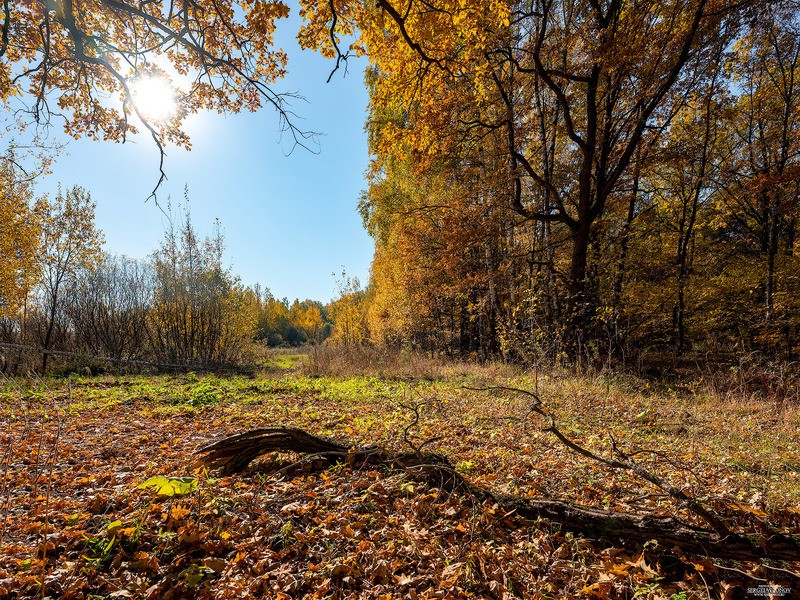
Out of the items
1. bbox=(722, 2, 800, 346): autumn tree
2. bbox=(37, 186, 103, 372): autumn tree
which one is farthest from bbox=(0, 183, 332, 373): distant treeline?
bbox=(722, 2, 800, 346): autumn tree

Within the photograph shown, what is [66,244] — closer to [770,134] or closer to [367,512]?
[367,512]

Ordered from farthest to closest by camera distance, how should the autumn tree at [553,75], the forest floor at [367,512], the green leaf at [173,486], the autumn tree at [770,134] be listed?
the autumn tree at [770,134] → the autumn tree at [553,75] → the green leaf at [173,486] → the forest floor at [367,512]

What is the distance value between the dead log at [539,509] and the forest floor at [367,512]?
76 millimetres

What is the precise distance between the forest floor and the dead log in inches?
3.0

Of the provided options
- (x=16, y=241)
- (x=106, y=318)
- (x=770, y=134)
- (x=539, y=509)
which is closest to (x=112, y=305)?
(x=106, y=318)

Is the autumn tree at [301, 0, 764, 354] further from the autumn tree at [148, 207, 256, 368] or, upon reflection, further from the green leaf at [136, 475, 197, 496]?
the autumn tree at [148, 207, 256, 368]

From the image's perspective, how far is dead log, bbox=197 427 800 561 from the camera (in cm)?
207

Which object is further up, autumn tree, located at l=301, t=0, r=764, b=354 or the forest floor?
autumn tree, located at l=301, t=0, r=764, b=354

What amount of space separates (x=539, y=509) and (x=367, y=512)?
1352 mm

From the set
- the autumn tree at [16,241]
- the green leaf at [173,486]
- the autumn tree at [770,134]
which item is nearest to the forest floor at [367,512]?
the green leaf at [173,486]

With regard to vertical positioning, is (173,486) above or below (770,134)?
below

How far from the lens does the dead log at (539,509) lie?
2.07 metres

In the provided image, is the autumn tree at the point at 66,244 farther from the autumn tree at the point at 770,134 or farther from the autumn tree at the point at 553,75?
the autumn tree at the point at 770,134

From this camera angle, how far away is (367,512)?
107 inches
